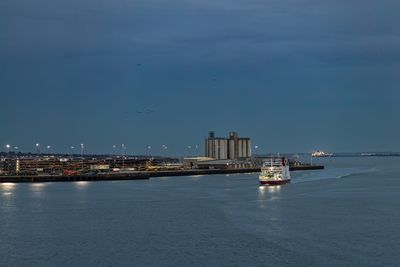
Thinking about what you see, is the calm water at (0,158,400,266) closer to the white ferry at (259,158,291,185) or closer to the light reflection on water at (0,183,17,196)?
the light reflection on water at (0,183,17,196)

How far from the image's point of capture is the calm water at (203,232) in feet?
73.2

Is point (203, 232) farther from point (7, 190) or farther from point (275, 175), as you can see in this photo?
point (7, 190)

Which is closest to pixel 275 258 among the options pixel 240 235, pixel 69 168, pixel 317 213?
pixel 240 235

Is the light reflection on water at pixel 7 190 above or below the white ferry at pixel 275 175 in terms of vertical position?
below

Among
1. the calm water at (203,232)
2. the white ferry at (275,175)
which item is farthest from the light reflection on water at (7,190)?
the white ferry at (275,175)

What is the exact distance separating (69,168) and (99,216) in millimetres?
85943

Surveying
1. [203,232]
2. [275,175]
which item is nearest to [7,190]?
[275,175]

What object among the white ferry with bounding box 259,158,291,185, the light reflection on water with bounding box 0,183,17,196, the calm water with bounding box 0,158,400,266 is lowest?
the calm water with bounding box 0,158,400,266

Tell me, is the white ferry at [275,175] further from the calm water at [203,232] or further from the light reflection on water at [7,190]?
the light reflection on water at [7,190]

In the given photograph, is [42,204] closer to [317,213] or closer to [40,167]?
[317,213]

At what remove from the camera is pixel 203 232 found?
1119 inches

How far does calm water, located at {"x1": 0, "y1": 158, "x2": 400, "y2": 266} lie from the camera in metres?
22.3

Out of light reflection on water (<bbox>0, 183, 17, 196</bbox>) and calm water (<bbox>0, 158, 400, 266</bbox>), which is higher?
light reflection on water (<bbox>0, 183, 17, 196</bbox>)

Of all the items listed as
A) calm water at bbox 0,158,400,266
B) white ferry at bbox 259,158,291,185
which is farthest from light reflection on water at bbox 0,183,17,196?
white ferry at bbox 259,158,291,185
